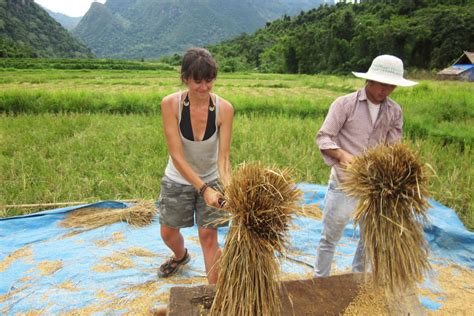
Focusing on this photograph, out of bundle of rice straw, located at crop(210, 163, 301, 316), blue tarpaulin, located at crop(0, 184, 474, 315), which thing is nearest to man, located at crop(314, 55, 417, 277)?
blue tarpaulin, located at crop(0, 184, 474, 315)

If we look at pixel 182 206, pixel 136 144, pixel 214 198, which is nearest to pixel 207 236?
pixel 182 206

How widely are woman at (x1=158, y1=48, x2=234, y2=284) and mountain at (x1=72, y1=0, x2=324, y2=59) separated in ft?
259

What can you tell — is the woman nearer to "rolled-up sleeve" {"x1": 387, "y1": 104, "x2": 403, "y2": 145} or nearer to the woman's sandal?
the woman's sandal

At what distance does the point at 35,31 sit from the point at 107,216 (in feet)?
172

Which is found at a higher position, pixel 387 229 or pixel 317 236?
pixel 387 229

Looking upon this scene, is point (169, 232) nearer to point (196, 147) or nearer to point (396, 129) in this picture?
point (196, 147)

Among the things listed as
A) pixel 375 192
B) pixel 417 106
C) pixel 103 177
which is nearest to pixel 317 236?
pixel 375 192

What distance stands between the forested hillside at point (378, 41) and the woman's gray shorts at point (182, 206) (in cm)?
2633

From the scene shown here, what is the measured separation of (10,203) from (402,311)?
12.8 feet

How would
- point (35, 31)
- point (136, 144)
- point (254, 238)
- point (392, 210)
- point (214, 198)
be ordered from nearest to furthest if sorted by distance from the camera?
point (254, 238) < point (392, 210) < point (214, 198) < point (136, 144) < point (35, 31)

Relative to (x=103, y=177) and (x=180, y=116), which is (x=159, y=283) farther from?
(x=103, y=177)

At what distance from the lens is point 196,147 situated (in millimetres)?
2061

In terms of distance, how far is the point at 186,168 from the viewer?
196 cm

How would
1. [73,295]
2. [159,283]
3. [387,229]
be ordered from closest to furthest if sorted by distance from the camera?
[387,229]
[73,295]
[159,283]
